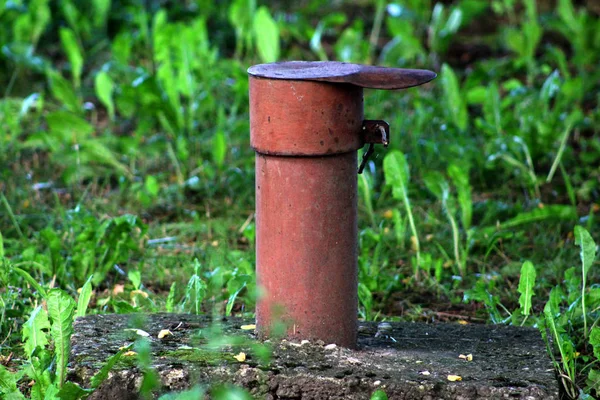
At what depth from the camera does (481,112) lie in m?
4.52

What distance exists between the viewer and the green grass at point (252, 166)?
110 inches

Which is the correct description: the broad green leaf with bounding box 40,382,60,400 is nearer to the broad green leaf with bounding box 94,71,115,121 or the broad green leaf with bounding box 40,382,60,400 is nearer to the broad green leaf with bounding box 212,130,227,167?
the broad green leaf with bounding box 212,130,227,167

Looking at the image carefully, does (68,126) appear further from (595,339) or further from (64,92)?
(595,339)

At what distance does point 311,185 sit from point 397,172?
1.18 m

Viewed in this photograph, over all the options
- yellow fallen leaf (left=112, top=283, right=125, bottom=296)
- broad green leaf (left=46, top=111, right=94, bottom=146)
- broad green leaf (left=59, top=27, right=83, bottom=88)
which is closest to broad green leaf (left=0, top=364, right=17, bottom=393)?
yellow fallen leaf (left=112, top=283, right=125, bottom=296)

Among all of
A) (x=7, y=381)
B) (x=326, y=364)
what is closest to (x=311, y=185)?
(x=326, y=364)

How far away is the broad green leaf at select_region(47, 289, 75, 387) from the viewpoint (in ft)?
6.42

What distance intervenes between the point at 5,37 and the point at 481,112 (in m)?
2.47

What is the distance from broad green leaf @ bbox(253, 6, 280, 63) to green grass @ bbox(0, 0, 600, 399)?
0.01m

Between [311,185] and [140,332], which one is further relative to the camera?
[140,332]

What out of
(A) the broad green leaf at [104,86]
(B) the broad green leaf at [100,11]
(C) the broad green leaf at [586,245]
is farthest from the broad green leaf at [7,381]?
(B) the broad green leaf at [100,11]

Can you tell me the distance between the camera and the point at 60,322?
6.45 feet

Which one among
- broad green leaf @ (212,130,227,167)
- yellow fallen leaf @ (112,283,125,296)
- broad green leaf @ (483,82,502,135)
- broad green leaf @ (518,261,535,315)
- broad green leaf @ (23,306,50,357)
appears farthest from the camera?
broad green leaf @ (483,82,502,135)

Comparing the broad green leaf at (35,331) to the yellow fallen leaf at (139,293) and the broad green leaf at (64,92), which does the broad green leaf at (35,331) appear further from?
the broad green leaf at (64,92)
